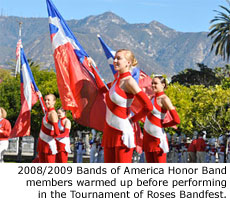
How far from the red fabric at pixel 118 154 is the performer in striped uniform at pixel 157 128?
1.25 metres

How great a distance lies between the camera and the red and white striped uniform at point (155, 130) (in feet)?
24.7

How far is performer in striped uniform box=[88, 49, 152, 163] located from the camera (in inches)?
246

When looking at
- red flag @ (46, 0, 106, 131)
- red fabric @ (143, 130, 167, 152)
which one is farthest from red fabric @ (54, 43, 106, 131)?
red fabric @ (143, 130, 167, 152)

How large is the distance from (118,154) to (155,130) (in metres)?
1.45

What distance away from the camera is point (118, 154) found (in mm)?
6289

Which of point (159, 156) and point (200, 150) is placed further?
point (200, 150)

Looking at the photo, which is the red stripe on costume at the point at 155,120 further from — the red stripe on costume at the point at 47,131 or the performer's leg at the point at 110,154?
the red stripe on costume at the point at 47,131

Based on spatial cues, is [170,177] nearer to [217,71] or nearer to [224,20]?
[224,20]

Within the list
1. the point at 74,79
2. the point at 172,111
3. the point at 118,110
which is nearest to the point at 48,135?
the point at 74,79

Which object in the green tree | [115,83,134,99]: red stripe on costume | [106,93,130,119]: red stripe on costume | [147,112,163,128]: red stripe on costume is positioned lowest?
[147,112,163,128]: red stripe on costume

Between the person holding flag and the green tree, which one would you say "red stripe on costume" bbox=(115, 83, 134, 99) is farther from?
the green tree

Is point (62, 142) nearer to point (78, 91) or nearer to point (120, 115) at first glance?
point (78, 91)

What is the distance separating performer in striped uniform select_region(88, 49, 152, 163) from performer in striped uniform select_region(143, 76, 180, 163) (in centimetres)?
120

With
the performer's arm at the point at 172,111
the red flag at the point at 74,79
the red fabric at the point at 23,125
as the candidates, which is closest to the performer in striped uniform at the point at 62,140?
the red fabric at the point at 23,125
